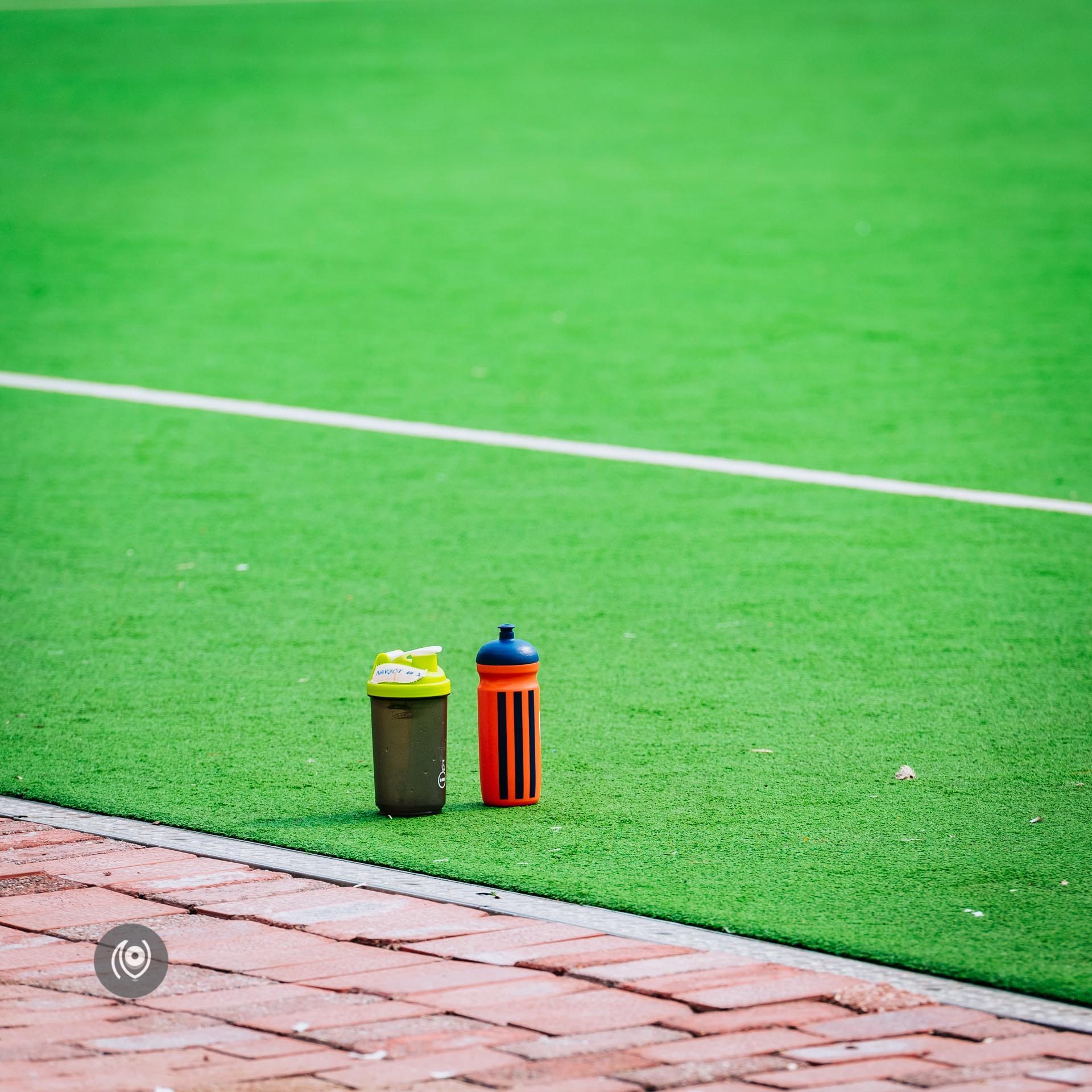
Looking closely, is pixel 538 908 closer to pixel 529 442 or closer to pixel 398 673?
pixel 398 673

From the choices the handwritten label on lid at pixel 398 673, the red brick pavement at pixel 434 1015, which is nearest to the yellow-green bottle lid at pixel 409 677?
the handwritten label on lid at pixel 398 673

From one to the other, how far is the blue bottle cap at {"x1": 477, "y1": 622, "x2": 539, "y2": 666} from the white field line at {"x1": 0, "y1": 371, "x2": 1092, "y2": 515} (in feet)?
17.9

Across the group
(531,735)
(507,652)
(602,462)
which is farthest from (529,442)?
(531,735)

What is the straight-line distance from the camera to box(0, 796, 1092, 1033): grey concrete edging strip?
4.30 m

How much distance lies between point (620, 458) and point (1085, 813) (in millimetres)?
6446

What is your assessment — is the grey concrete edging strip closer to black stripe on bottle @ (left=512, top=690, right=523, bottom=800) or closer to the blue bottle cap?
black stripe on bottle @ (left=512, top=690, right=523, bottom=800)

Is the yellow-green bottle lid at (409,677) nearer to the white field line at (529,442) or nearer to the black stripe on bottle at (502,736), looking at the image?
the black stripe on bottle at (502,736)

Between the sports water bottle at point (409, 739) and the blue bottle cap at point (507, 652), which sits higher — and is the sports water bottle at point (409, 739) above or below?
below

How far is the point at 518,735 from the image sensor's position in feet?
19.3

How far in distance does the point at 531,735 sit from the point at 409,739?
1.43 ft

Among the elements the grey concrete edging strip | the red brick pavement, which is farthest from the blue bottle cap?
the red brick pavement

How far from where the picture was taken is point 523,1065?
395cm

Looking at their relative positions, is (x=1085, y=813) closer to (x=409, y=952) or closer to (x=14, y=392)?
(x=409, y=952)

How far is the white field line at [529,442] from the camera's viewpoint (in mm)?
10812
